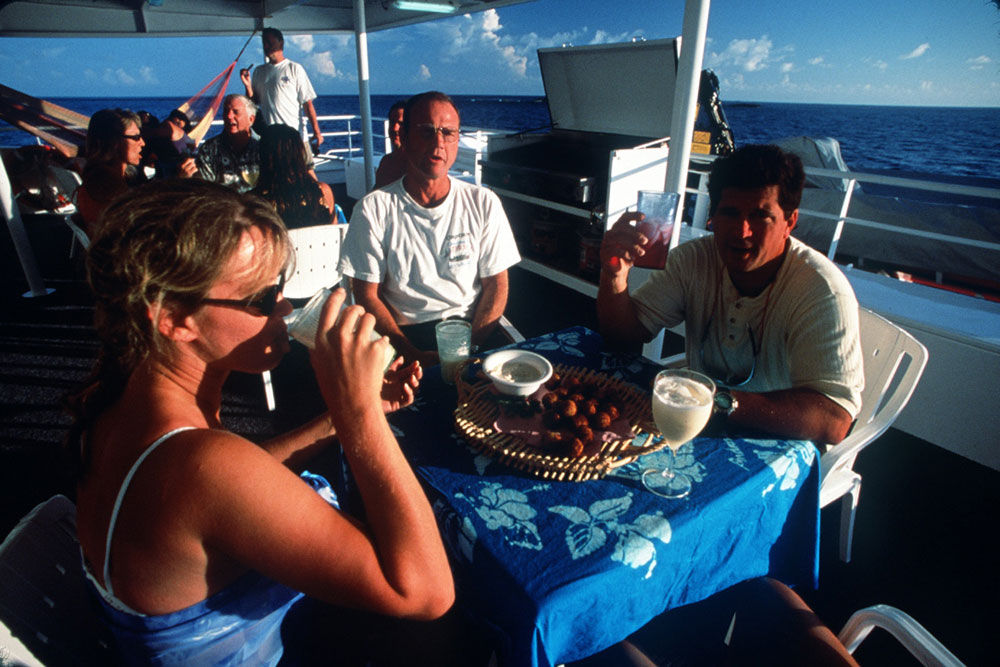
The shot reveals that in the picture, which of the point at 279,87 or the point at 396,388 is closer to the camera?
the point at 396,388

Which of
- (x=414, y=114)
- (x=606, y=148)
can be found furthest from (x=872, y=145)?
(x=414, y=114)

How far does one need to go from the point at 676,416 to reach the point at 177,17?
10.4 meters

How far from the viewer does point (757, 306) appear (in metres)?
1.76

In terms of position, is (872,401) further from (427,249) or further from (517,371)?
(427,249)

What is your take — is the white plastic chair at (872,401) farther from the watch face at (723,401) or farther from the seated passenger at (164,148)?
the seated passenger at (164,148)

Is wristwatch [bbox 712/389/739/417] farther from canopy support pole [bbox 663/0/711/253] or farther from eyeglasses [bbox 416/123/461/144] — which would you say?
eyeglasses [bbox 416/123/461/144]

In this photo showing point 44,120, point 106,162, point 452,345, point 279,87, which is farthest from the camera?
point 44,120

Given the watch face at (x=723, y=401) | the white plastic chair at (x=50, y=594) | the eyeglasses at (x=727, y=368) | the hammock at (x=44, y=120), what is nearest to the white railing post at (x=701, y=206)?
the eyeglasses at (x=727, y=368)

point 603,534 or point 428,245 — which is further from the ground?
point 428,245

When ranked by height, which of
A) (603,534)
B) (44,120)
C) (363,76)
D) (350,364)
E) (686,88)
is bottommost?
(603,534)

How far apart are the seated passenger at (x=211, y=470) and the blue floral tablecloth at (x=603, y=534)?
0.47 ft

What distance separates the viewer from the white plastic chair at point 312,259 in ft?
9.57

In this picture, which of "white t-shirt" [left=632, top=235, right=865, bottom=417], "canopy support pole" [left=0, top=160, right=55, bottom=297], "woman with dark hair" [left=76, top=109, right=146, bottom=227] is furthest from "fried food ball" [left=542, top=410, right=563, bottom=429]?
"canopy support pole" [left=0, top=160, right=55, bottom=297]

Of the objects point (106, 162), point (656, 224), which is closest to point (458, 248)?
point (656, 224)
